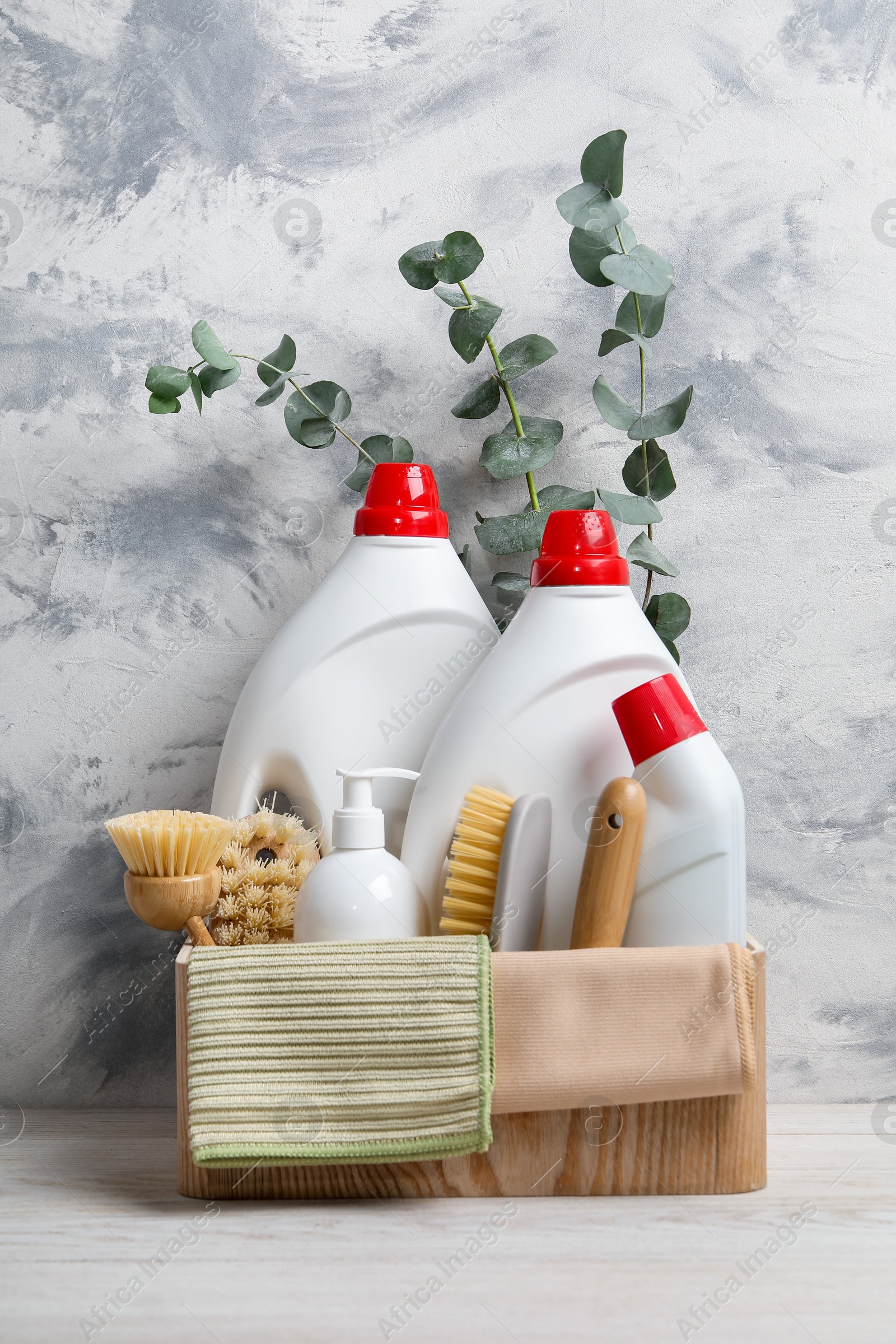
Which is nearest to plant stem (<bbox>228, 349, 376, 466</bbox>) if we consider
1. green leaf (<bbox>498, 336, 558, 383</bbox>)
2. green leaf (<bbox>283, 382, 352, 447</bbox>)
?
green leaf (<bbox>283, 382, 352, 447</bbox>)

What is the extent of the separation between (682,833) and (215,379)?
0.40 meters

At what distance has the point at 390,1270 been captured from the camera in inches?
17.1

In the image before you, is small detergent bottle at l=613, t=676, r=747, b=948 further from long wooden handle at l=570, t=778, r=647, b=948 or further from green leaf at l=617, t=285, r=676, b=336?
green leaf at l=617, t=285, r=676, b=336

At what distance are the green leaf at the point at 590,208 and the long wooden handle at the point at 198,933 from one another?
46 centimetres

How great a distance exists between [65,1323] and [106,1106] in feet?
0.94

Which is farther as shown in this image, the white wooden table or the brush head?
the brush head

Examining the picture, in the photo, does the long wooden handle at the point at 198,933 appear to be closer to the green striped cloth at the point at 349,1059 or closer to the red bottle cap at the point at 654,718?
the green striped cloth at the point at 349,1059

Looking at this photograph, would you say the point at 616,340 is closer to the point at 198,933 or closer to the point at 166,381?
the point at 166,381

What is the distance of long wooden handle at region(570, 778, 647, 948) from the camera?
1.62ft

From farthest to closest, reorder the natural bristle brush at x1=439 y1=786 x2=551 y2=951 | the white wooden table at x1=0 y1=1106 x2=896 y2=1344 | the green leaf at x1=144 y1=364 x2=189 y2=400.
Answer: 1. the green leaf at x1=144 y1=364 x2=189 y2=400
2. the natural bristle brush at x1=439 y1=786 x2=551 y2=951
3. the white wooden table at x1=0 y1=1106 x2=896 y2=1344

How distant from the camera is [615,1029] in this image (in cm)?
47

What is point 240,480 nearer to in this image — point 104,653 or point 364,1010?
point 104,653

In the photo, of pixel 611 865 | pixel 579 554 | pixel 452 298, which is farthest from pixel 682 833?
pixel 452 298

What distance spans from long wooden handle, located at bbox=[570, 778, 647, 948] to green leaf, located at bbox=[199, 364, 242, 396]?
35 cm
